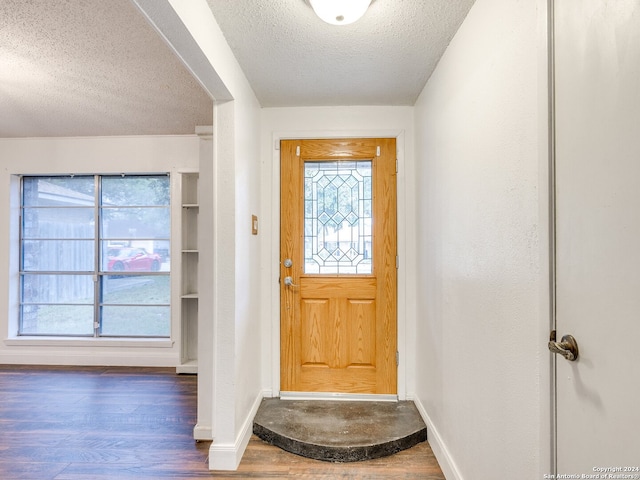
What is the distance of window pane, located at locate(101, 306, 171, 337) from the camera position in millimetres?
3680

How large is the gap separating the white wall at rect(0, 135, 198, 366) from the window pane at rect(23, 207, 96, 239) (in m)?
0.14

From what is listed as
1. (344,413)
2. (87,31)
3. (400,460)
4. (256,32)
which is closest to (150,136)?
(87,31)

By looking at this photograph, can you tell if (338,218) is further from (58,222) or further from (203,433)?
(58,222)

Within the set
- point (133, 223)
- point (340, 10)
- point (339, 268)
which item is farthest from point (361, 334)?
point (133, 223)

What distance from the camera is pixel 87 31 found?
178 centimetres

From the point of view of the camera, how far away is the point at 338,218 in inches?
103

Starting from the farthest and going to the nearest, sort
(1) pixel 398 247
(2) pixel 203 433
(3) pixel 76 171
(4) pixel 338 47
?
1. (3) pixel 76 171
2. (1) pixel 398 247
3. (2) pixel 203 433
4. (4) pixel 338 47

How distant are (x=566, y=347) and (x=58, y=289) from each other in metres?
4.65

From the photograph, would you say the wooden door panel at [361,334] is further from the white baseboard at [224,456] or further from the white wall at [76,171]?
the white wall at [76,171]

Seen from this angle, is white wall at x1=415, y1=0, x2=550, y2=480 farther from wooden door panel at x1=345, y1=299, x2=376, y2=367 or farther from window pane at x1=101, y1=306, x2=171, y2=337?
window pane at x1=101, y1=306, x2=171, y2=337

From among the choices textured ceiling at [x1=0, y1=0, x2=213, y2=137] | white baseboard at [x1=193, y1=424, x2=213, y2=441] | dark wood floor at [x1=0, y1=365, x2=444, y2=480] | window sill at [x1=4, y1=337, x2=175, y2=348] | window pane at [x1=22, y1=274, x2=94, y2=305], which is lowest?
dark wood floor at [x1=0, y1=365, x2=444, y2=480]

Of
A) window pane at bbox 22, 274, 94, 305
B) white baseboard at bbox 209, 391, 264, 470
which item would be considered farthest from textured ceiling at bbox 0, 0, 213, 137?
white baseboard at bbox 209, 391, 264, 470

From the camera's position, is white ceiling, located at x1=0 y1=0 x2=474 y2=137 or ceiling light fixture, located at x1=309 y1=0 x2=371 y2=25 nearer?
ceiling light fixture, located at x1=309 y1=0 x2=371 y2=25

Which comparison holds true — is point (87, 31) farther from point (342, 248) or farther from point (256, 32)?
point (342, 248)
